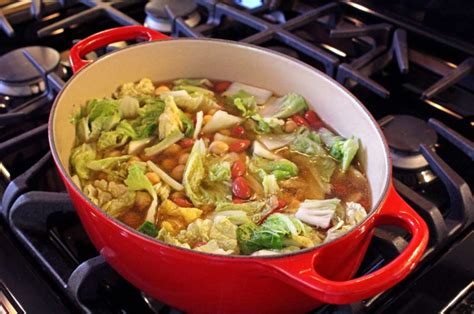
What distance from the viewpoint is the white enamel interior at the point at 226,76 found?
99cm

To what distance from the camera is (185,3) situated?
4.68ft

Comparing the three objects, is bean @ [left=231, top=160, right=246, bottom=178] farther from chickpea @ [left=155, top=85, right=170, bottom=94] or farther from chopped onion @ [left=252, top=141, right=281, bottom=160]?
chickpea @ [left=155, top=85, right=170, bottom=94]

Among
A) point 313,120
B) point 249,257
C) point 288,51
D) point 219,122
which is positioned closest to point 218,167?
point 219,122

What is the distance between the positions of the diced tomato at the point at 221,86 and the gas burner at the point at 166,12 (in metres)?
0.25

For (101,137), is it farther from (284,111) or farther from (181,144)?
(284,111)

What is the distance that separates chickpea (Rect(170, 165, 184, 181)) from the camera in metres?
1.00

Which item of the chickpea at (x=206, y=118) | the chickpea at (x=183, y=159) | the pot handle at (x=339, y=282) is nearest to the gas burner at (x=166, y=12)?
the chickpea at (x=206, y=118)

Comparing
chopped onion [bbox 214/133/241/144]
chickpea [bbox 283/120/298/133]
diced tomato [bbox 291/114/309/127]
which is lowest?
chopped onion [bbox 214/133/241/144]

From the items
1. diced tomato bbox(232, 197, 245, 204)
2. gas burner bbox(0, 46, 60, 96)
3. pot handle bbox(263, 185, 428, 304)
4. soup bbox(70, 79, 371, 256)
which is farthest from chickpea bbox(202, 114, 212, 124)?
pot handle bbox(263, 185, 428, 304)

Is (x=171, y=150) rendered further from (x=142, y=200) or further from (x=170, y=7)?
(x=170, y=7)

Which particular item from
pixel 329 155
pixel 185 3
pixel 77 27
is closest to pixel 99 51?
pixel 77 27

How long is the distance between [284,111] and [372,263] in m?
0.35

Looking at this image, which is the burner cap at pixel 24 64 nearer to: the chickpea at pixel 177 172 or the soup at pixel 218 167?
the soup at pixel 218 167

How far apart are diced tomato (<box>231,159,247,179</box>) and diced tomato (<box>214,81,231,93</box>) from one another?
23cm
